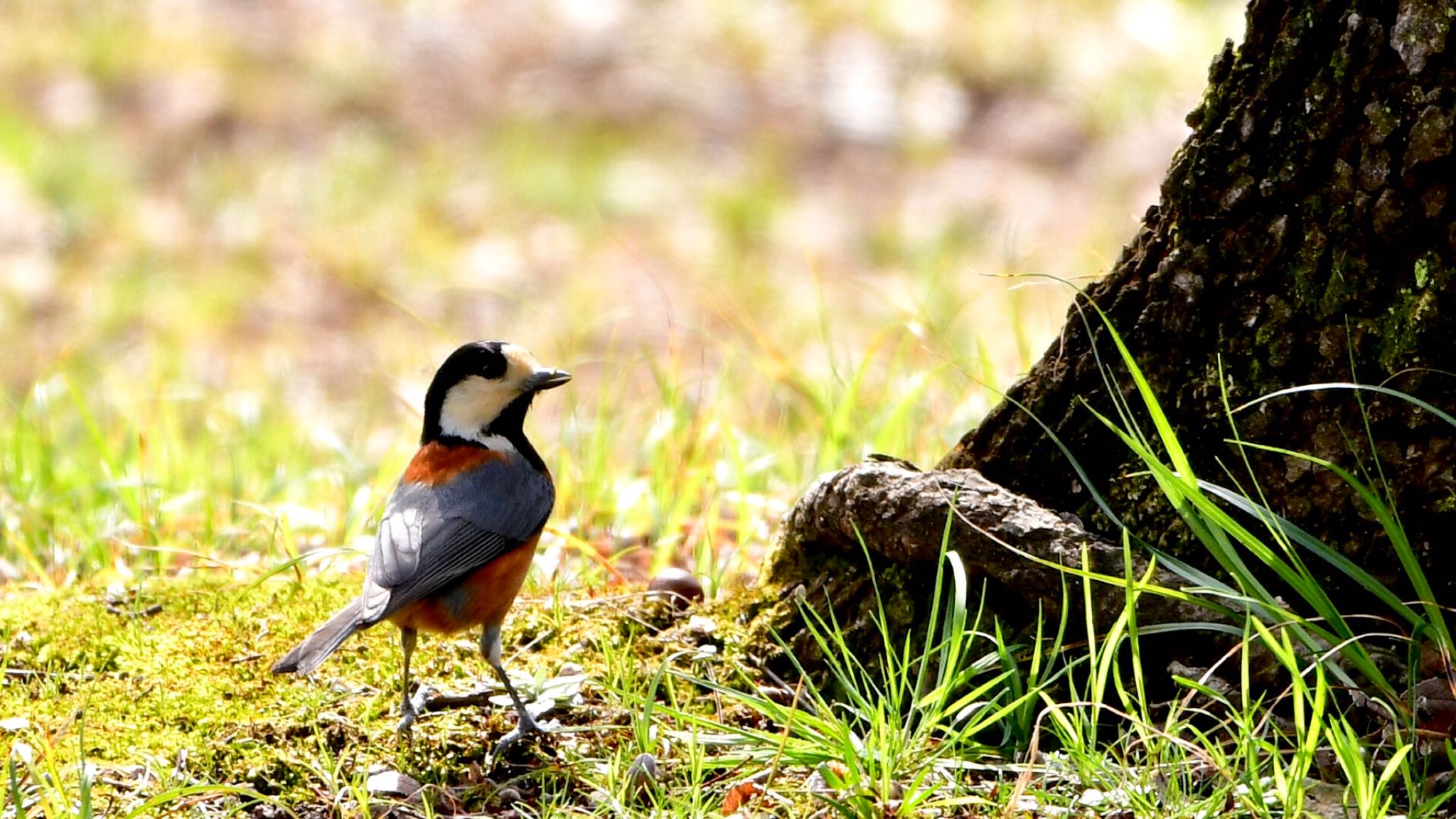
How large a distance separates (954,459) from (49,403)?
15.6 ft

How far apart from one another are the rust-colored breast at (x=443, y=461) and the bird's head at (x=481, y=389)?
0.08m

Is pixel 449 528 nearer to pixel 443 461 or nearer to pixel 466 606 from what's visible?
pixel 466 606

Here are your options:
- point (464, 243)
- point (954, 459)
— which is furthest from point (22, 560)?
point (464, 243)

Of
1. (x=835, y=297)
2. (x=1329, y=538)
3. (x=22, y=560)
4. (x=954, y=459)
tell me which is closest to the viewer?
(x=1329, y=538)

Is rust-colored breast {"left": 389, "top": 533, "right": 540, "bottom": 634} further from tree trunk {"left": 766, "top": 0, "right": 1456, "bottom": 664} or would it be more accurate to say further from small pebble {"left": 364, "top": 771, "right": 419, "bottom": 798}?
tree trunk {"left": 766, "top": 0, "right": 1456, "bottom": 664}

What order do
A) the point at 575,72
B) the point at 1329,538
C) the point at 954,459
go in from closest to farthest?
1. the point at 1329,538
2. the point at 954,459
3. the point at 575,72

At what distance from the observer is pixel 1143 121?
10.8 metres

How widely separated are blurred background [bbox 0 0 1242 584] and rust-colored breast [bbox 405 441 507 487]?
141 cm

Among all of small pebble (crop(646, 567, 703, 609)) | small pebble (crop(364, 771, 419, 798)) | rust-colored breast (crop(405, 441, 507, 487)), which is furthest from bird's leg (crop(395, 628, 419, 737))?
small pebble (crop(646, 567, 703, 609))

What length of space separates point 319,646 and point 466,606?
1.15 ft

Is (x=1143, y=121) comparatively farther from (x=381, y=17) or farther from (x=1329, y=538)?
(x=1329, y=538)

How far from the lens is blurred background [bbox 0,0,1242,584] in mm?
7484

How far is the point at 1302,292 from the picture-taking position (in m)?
3.12

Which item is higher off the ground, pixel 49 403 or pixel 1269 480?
pixel 1269 480
